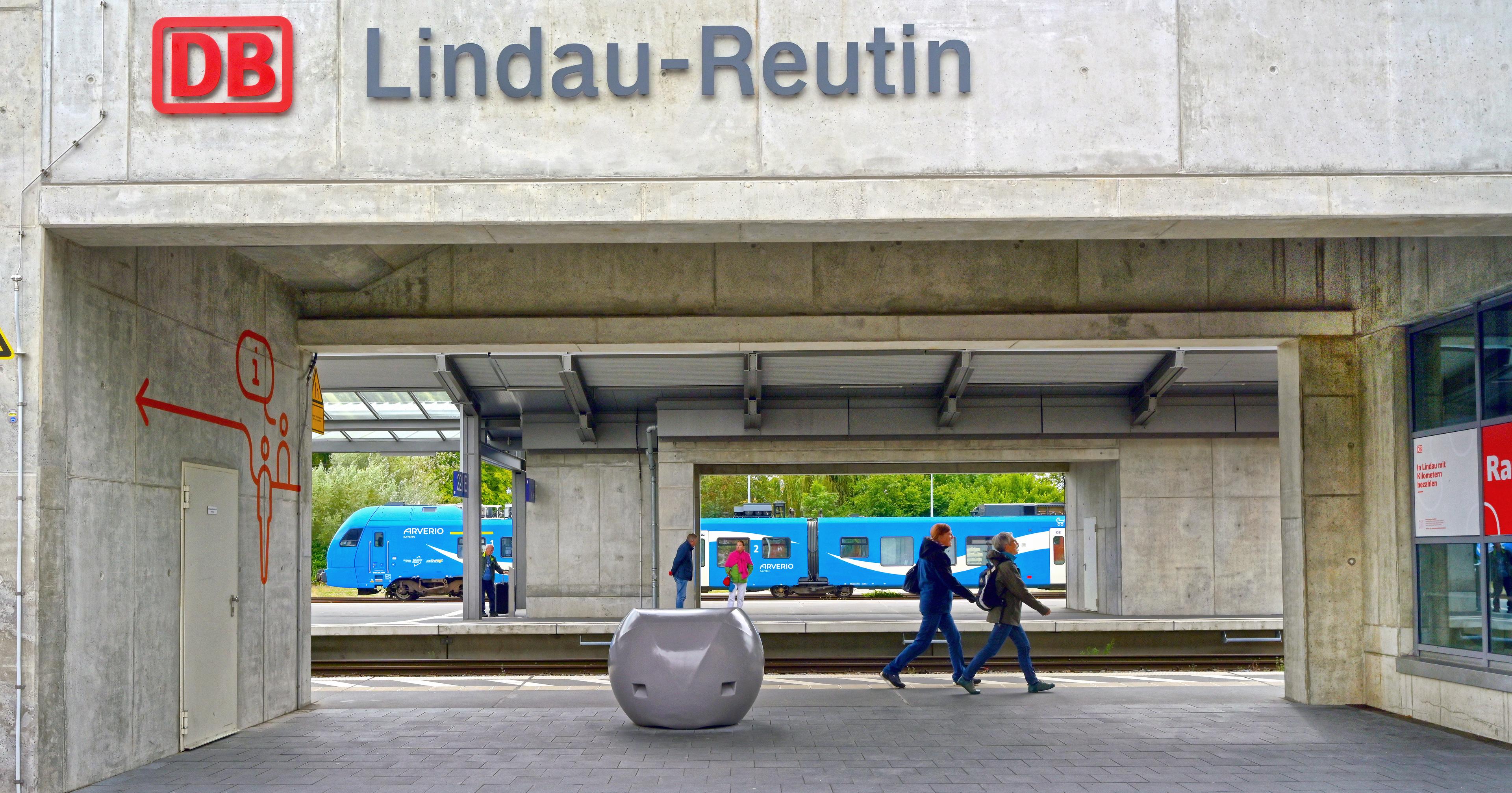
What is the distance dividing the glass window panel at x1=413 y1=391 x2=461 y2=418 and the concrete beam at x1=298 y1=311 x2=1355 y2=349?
10031 millimetres

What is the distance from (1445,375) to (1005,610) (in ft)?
14.9

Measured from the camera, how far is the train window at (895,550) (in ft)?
127

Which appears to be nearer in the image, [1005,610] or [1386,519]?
[1386,519]

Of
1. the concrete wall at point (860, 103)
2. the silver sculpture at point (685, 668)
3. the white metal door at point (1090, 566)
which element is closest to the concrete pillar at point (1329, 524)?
the concrete wall at point (860, 103)

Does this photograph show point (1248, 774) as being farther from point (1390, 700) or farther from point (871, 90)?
point (871, 90)

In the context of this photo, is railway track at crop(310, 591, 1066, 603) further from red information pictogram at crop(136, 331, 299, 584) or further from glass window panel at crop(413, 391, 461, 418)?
red information pictogram at crop(136, 331, 299, 584)

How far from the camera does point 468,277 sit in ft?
39.5

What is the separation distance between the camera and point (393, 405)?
23.7 metres

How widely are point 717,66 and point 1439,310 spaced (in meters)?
6.47

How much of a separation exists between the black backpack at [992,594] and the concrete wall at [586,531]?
1059 cm

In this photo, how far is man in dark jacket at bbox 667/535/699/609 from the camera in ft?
65.2

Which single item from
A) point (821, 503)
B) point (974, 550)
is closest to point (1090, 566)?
point (974, 550)

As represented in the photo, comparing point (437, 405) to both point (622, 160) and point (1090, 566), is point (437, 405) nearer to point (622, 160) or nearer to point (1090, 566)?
point (1090, 566)

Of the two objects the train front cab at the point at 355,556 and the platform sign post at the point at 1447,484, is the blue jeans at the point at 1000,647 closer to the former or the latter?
the platform sign post at the point at 1447,484
